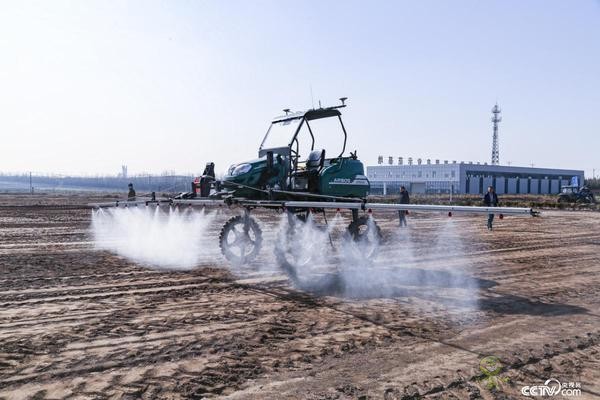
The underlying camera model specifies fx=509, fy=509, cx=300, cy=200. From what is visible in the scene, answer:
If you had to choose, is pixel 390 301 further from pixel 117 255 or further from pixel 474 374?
pixel 117 255

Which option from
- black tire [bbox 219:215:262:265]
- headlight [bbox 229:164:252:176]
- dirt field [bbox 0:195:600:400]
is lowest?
dirt field [bbox 0:195:600:400]

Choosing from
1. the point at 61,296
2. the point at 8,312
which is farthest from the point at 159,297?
the point at 8,312

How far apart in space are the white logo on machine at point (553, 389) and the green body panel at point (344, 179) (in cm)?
643

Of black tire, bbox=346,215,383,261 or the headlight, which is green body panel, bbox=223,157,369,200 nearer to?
the headlight

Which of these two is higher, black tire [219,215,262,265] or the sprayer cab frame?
the sprayer cab frame

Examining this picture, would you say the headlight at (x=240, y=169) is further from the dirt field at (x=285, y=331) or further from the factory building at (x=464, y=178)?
the factory building at (x=464, y=178)

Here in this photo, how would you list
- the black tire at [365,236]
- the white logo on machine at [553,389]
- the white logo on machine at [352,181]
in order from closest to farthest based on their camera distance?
the white logo on machine at [553,389], the black tire at [365,236], the white logo on machine at [352,181]

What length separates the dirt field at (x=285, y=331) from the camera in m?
4.50

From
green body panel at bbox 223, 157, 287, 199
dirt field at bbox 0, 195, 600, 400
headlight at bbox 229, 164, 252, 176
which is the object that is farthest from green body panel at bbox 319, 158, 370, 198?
dirt field at bbox 0, 195, 600, 400

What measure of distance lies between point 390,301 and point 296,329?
2104 millimetres

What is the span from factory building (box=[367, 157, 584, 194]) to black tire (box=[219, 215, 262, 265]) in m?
68.4

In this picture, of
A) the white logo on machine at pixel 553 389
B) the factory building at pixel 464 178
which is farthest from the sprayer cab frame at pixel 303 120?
the factory building at pixel 464 178

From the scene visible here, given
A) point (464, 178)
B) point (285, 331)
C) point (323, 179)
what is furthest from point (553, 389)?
point (464, 178)

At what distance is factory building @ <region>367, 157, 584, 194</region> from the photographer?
77.1 meters
